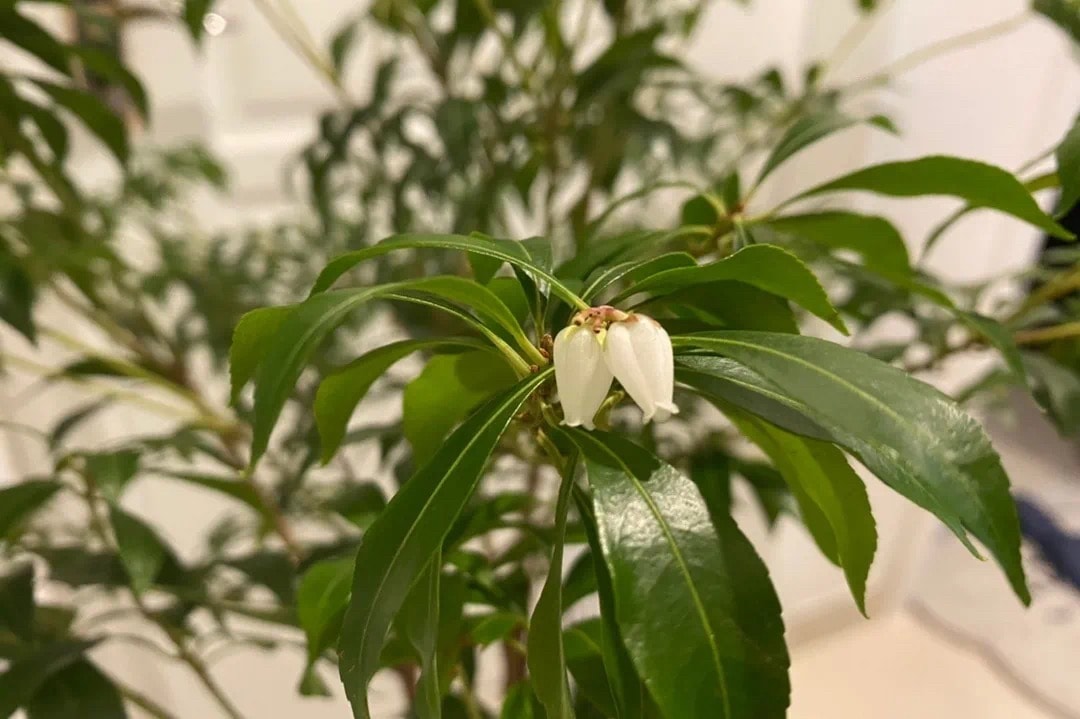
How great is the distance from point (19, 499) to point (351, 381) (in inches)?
10.3

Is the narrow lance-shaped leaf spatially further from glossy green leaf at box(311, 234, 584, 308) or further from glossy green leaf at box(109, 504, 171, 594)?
glossy green leaf at box(109, 504, 171, 594)

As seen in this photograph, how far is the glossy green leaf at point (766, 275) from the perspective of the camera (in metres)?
0.25

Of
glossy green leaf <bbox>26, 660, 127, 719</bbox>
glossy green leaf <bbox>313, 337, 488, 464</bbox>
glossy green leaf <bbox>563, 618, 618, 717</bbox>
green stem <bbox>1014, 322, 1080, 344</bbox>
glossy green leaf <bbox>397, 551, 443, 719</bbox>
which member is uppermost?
glossy green leaf <bbox>313, 337, 488, 464</bbox>

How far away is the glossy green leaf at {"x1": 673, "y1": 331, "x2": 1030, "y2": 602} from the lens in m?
0.22

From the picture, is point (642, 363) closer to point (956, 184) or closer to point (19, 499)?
point (956, 184)

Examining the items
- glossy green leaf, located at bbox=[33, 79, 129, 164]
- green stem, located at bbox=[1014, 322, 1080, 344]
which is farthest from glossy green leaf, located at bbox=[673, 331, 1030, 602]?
glossy green leaf, located at bbox=[33, 79, 129, 164]

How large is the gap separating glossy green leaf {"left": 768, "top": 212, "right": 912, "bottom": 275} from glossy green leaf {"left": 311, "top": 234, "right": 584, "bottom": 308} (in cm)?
17

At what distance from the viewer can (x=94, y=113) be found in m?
0.53

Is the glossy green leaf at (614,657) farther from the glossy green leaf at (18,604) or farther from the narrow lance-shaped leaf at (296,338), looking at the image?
the glossy green leaf at (18,604)

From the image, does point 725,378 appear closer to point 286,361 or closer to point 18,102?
point 286,361

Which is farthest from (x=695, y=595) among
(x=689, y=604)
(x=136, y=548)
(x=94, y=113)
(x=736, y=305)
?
(x=94, y=113)

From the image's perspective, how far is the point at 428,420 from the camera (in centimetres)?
34

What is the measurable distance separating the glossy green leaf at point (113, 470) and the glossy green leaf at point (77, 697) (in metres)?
0.09

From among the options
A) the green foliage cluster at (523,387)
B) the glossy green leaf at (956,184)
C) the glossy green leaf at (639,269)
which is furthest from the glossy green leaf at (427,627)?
the glossy green leaf at (956,184)
